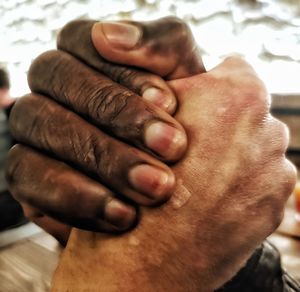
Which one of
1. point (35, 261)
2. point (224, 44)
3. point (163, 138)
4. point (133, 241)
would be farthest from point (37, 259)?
point (224, 44)

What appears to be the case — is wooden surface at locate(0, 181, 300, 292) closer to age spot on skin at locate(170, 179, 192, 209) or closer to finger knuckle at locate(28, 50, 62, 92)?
age spot on skin at locate(170, 179, 192, 209)

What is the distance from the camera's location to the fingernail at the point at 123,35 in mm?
493

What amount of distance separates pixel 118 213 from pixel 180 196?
8 centimetres

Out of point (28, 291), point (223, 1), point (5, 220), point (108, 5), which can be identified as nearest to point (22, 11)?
point (108, 5)

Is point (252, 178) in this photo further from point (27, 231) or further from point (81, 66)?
point (27, 231)

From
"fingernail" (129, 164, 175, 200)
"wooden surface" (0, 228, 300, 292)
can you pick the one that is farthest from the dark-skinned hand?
"wooden surface" (0, 228, 300, 292)

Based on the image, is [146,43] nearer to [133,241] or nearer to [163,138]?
[163,138]

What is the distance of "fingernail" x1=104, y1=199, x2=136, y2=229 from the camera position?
18.6 inches

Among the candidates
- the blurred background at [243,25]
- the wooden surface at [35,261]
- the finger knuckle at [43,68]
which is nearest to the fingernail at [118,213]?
the finger knuckle at [43,68]

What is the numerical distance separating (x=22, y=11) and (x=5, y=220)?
8.57 feet

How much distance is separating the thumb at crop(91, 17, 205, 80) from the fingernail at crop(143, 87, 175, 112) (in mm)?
Result: 39

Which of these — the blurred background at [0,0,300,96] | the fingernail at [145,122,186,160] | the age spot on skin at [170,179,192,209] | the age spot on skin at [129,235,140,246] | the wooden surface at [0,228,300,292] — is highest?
the fingernail at [145,122,186,160]

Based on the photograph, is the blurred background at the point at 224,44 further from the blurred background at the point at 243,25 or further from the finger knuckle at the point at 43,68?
the finger knuckle at the point at 43,68

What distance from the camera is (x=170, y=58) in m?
0.52
